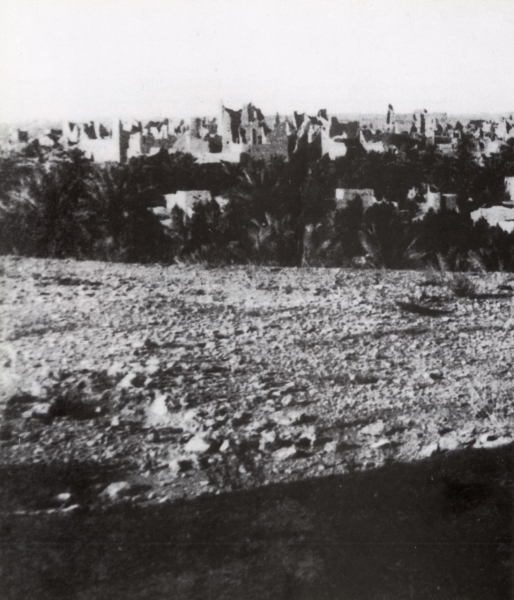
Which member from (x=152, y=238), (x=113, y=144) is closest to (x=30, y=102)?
(x=113, y=144)

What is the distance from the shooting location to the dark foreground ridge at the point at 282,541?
1968 mm

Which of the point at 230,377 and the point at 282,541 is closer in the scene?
the point at 282,541

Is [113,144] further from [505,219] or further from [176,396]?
[505,219]

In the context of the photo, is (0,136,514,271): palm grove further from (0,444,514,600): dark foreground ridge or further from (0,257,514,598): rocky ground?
(0,444,514,600): dark foreground ridge

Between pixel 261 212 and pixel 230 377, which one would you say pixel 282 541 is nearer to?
pixel 230 377

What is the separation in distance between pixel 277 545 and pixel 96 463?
72cm

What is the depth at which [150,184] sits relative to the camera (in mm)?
2197

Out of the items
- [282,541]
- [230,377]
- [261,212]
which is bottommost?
[282,541]

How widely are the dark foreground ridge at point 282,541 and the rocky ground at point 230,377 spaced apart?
4cm

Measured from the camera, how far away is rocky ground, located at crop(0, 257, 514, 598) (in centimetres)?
200

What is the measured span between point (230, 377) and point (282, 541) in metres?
0.63

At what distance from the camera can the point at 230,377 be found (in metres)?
2.14

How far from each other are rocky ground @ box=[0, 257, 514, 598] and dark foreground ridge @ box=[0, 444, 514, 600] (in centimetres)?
4

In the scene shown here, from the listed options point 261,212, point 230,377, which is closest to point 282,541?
point 230,377
